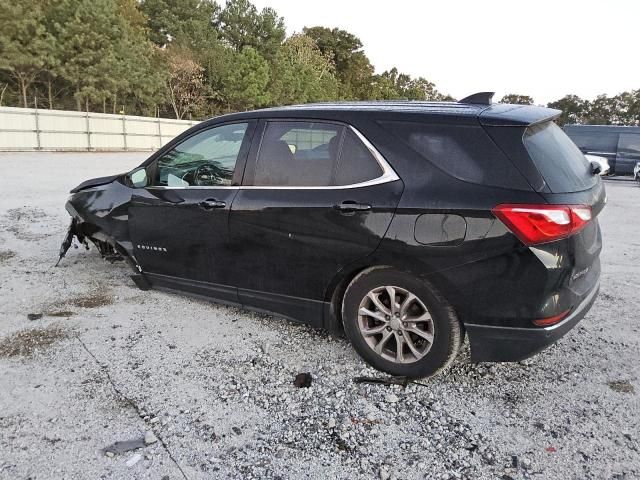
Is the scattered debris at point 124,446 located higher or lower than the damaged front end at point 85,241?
lower

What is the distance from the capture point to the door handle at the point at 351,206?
2.92 m

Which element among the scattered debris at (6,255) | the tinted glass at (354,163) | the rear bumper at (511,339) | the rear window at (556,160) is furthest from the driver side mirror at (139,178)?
the rear window at (556,160)

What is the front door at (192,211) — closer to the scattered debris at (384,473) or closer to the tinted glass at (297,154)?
the tinted glass at (297,154)

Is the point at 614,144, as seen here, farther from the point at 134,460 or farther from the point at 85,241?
the point at 134,460

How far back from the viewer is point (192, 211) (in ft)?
12.3

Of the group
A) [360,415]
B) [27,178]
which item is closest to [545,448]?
[360,415]

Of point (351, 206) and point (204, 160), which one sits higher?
point (204, 160)

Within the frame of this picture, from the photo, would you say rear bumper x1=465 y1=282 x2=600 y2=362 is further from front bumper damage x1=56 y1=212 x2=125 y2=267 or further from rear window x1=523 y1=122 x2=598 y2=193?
front bumper damage x1=56 y1=212 x2=125 y2=267

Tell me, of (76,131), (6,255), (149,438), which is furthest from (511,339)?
(76,131)

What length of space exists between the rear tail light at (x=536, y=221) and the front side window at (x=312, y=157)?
79 cm

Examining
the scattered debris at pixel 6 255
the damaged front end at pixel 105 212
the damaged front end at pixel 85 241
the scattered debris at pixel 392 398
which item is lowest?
the scattered debris at pixel 6 255

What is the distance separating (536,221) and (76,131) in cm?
2892

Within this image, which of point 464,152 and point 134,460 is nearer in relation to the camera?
point 134,460

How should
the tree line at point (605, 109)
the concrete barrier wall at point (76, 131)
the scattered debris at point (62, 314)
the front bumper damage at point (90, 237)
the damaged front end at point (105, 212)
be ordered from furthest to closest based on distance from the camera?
the tree line at point (605, 109)
the concrete barrier wall at point (76, 131)
the front bumper damage at point (90, 237)
the damaged front end at point (105, 212)
the scattered debris at point (62, 314)
